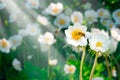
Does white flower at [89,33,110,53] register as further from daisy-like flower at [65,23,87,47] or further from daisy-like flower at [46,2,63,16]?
daisy-like flower at [46,2,63,16]

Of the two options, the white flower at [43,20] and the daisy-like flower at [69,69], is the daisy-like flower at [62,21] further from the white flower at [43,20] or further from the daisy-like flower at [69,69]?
the daisy-like flower at [69,69]

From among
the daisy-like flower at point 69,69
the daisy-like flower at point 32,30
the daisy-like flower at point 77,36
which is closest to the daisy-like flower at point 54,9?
the daisy-like flower at point 32,30

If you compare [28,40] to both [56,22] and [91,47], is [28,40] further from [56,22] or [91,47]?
[91,47]

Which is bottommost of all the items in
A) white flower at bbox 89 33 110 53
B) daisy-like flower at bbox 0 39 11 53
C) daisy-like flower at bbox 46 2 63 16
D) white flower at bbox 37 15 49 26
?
white flower at bbox 89 33 110 53

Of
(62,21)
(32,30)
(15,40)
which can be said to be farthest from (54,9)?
(15,40)

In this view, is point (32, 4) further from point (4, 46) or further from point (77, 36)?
point (77, 36)

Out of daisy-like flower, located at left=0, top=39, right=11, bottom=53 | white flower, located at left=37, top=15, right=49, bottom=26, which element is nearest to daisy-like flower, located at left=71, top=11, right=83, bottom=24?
white flower, located at left=37, top=15, right=49, bottom=26

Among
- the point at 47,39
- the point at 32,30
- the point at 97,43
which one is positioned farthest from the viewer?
the point at 32,30
